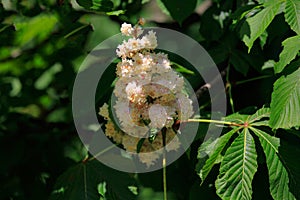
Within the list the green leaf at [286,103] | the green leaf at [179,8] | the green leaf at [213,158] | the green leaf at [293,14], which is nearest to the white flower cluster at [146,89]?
the green leaf at [213,158]

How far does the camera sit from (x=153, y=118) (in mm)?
1343

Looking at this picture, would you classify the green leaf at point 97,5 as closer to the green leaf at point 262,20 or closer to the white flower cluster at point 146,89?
the white flower cluster at point 146,89

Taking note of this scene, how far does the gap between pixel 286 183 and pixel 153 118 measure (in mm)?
386

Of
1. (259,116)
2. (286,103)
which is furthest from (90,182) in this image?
(286,103)

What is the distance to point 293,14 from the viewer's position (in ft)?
4.74

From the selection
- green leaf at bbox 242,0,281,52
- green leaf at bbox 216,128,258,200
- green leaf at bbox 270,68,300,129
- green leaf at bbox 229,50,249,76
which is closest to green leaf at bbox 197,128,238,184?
green leaf at bbox 216,128,258,200

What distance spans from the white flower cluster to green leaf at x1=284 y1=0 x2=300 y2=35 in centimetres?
33

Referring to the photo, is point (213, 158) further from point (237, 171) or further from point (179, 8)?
point (179, 8)

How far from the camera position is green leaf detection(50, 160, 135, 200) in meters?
1.64

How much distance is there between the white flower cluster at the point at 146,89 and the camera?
1353 mm

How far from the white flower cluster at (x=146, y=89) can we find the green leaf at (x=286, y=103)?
0.22 m

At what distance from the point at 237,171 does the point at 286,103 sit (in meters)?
0.21

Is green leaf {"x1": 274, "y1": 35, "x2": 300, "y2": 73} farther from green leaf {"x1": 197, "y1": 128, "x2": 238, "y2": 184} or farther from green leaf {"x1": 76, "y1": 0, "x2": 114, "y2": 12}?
green leaf {"x1": 76, "y1": 0, "x2": 114, "y2": 12}

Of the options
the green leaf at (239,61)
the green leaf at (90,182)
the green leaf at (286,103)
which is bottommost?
the green leaf at (90,182)
